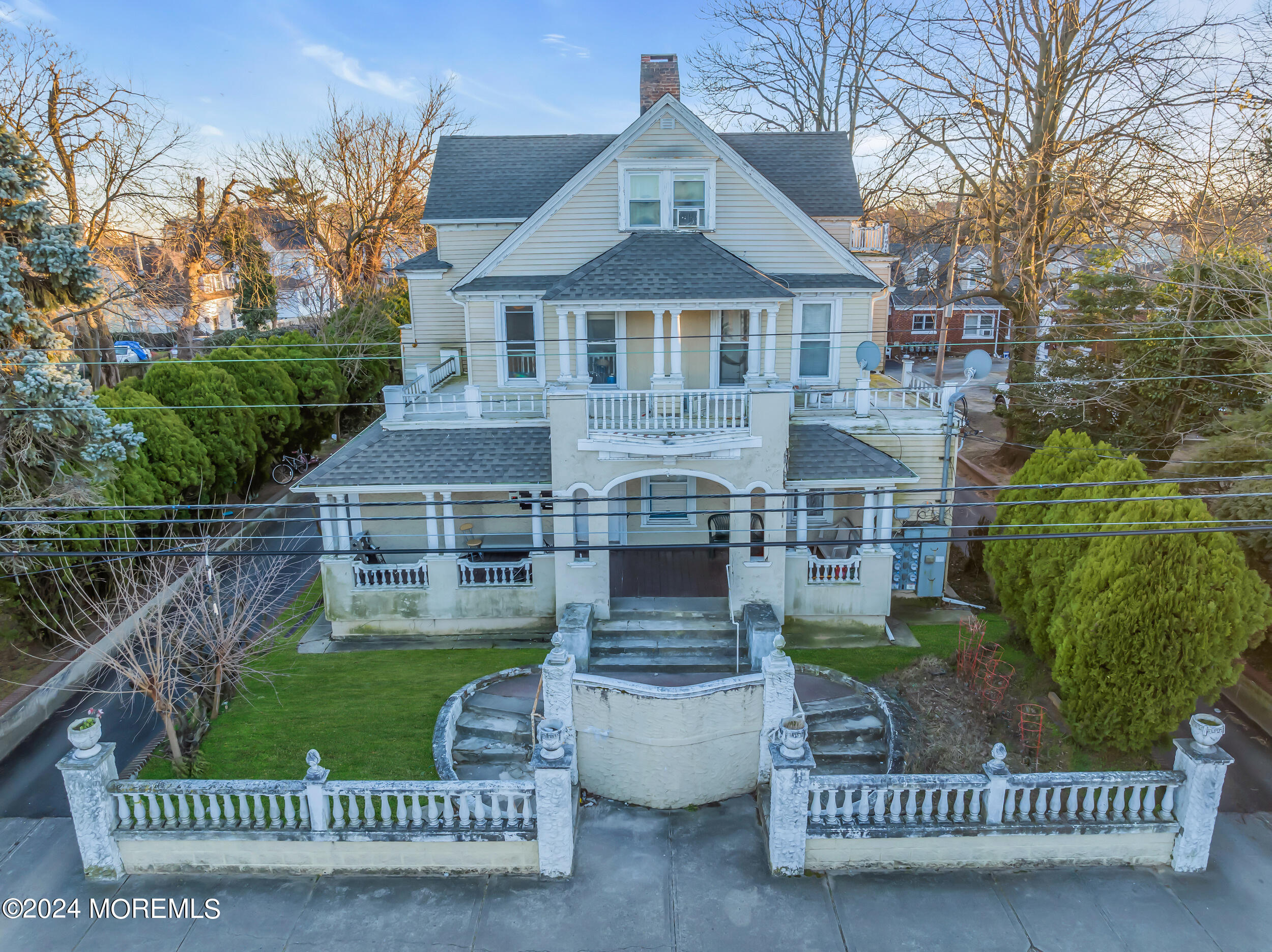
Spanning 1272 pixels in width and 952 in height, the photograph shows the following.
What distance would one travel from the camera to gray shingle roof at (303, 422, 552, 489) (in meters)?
16.2

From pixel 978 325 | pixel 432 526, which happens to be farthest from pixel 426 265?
pixel 978 325

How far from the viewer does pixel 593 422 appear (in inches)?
598

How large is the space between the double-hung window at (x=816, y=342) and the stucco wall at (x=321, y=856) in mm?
12875

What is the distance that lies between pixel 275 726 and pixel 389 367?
27.6 metres

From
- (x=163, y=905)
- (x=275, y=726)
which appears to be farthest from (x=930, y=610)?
(x=163, y=905)

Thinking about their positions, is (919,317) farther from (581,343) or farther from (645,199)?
(581,343)

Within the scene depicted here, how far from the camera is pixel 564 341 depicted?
17.0 metres

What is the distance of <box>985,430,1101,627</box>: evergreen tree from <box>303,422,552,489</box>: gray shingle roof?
30.9 ft

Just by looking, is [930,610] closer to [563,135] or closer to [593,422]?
[593,422]

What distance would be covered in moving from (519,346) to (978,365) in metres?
10.8

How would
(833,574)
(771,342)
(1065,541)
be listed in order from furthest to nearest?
(771,342) → (833,574) → (1065,541)

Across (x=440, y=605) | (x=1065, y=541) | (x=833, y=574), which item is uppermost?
(x=1065, y=541)

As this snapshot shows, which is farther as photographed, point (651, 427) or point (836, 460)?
point (836, 460)

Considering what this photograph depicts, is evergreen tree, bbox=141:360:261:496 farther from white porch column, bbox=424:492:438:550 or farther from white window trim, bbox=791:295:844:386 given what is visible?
white window trim, bbox=791:295:844:386
